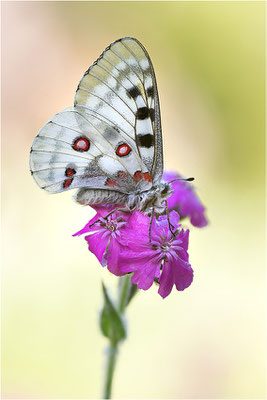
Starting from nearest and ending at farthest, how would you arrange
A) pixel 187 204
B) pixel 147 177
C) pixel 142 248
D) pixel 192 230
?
pixel 142 248
pixel 147 177
pixel 187 204
pixel 192 230

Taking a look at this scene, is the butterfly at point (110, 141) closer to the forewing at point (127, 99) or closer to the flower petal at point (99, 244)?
the forewing at point (127, 99)

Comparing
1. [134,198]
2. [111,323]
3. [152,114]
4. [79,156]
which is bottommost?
[111,323]

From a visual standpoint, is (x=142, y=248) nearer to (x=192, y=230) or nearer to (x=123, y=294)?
(x=123, y=294)

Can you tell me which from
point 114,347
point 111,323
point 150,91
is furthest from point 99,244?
point 150,91

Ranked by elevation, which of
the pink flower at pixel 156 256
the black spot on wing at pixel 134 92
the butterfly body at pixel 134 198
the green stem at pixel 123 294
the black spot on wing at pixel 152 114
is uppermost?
the black spot on wing at pixel 134 92

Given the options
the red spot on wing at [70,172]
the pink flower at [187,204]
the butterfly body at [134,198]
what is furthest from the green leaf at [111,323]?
the pink flower at [187,204]

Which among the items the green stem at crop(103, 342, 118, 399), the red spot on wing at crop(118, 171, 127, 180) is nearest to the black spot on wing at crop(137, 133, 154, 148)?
the red spot on wing at crop(118, 171, 127, 180)

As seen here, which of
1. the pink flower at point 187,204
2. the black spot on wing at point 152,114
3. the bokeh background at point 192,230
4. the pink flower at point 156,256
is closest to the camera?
the pink flower at point 156,256
